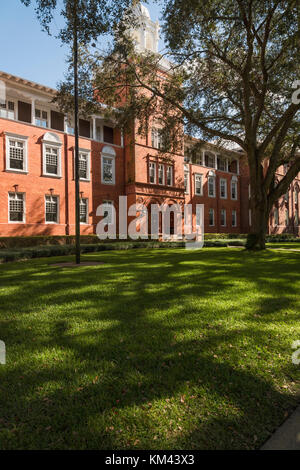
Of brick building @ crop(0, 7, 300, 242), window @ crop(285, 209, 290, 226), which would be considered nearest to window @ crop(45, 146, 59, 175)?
brick building @ crop(0, 7, 300, 242)

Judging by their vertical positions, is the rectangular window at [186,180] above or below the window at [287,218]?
above

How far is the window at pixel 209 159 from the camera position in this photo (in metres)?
38.5

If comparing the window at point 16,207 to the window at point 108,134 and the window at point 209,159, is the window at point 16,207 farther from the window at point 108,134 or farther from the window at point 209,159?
the window at point 209,159

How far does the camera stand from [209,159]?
128 ft

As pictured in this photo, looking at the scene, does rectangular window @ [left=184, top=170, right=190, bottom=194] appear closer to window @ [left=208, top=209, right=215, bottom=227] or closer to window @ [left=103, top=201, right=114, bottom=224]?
window @ [left=208, top=209, right=215, bottom=227]

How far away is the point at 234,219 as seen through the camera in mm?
41312

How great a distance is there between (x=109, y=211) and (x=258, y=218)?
14.1 m

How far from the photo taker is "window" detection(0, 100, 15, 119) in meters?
21.2

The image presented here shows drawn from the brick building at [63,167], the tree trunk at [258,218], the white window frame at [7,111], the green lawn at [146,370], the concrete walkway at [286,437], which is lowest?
the concrete walkway at [286,437]

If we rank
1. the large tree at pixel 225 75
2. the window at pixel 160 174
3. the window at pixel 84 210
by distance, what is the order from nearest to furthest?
the large tree at pixel 225 75, the window at pixel 84 210, the window at pixel 160 174

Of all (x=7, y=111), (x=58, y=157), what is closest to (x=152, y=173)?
(x=58, y=157)

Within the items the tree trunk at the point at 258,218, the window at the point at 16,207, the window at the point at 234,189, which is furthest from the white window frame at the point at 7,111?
the window at the point at 234,189

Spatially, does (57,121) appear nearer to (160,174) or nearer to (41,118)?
(41,118)
